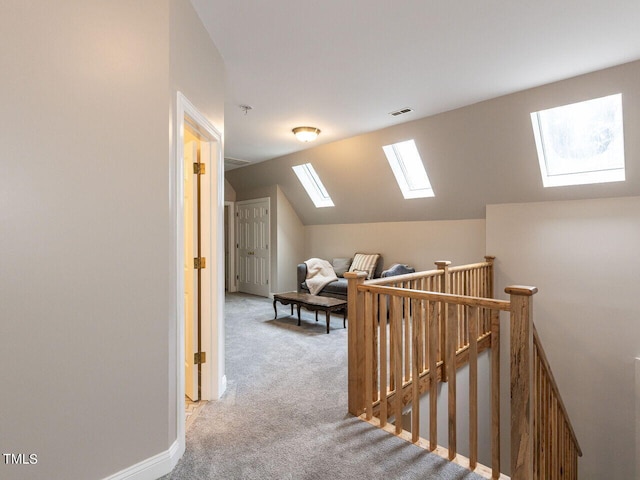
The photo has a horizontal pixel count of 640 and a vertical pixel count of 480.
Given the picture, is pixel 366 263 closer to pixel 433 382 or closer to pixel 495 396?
pixel 433 382

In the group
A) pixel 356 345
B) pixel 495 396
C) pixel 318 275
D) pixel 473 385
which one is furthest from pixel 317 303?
pixel 495 396

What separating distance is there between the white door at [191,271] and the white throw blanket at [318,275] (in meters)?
3.10

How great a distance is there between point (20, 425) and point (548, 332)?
4.81 m

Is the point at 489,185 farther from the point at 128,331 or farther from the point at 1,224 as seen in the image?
the point at 1,224

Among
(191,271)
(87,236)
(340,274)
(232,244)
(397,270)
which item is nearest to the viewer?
(87,236)

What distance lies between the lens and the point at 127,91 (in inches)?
64.6

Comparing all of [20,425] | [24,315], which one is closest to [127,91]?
[24,315]

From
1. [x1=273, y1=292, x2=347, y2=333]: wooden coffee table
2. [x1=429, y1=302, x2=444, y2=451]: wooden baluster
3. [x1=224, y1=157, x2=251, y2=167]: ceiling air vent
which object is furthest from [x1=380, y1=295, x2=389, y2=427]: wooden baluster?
[x1=224, y1=157, x2=251, y2=167]: ceiling air vent

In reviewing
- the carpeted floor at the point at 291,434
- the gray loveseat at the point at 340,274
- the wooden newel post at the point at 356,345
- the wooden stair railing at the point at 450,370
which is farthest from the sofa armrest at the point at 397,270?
the wooden newel post at the point at 356,345

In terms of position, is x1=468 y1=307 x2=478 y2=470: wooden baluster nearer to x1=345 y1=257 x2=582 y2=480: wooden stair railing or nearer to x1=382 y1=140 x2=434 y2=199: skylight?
x1=345 y1=257 x2=582 y2=480: wooden stair railing

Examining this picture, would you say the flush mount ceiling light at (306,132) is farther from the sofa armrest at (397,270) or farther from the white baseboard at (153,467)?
the white baseboard at (153,467)

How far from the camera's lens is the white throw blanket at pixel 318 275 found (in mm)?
5598

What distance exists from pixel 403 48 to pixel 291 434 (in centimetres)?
279

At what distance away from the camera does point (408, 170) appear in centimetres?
537
